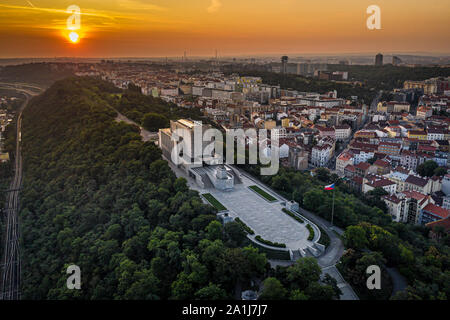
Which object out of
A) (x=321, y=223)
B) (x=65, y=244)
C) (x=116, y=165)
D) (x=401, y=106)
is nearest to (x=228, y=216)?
(x=321, y=223)

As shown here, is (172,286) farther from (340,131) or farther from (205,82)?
(205,82)

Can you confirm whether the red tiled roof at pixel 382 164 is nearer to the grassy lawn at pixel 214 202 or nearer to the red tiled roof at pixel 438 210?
the red tiled roof at pixel 438 210

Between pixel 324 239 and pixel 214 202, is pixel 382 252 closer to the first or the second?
pixel 324 239

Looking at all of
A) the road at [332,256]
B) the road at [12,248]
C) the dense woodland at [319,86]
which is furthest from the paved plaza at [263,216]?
the dense woodland at [319,86]

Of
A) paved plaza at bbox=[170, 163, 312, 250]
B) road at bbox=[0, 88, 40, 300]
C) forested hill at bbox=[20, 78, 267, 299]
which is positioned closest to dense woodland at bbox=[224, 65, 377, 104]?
forested hill at bbox=[20, 78, 267, 299]

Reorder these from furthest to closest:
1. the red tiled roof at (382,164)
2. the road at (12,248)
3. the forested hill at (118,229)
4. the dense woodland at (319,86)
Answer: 1. the dense woodland at (319,86)
2. the red tiled roof at (382,164)
3. the road at (12,248)
4. the forested hill at (118,229)
